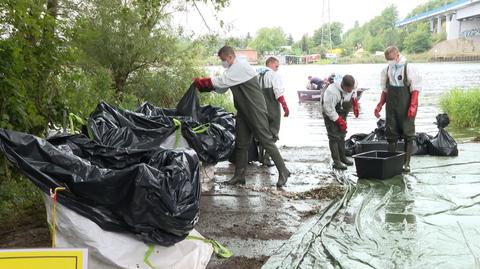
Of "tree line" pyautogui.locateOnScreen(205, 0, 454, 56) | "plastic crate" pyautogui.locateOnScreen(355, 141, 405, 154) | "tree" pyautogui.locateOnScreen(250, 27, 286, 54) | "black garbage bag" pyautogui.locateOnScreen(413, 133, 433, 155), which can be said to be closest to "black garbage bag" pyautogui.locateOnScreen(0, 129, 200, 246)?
"plastic crate" pyautogui.locateOnScreen(355, 141, 405, 154)

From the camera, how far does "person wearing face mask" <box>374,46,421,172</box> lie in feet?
22.9

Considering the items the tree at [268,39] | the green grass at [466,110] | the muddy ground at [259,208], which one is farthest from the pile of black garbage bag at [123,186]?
the tree at [268,39]

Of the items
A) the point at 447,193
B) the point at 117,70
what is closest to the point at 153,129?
the point at 447,193

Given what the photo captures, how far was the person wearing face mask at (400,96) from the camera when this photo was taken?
22.9 ft

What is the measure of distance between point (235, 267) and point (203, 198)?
2.12 m

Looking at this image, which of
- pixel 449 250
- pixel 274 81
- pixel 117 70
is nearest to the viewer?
pixel 449 250

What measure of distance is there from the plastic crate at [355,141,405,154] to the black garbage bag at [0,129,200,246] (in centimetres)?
529

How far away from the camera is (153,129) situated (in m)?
5.23

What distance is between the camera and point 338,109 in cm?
771

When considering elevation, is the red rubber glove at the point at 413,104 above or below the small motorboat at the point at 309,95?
above

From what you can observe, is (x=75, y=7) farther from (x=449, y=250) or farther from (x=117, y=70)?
(x=449, y=250)

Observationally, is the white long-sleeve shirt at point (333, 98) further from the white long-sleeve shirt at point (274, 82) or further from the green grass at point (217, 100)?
the green grass at point (217, 100)

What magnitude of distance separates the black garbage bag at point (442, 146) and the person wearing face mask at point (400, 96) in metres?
1.09

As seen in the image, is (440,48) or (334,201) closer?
(334,201)
